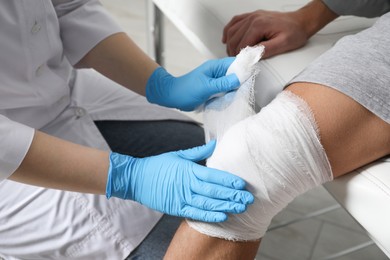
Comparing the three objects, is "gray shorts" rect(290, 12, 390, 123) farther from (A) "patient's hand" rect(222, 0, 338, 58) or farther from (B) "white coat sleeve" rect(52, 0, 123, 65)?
(B) "white coat sleeve" rect(52, 0, 123, 65)

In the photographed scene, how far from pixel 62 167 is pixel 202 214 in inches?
9.6

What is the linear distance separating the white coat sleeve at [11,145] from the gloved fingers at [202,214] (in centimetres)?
27

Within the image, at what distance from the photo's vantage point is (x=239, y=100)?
864 millimetres

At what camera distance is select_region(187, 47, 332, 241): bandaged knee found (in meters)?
0.74

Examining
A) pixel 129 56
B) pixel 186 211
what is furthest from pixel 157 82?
pixel 186 211

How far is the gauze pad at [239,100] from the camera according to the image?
84cm

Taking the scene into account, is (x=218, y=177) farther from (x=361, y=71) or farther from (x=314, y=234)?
(x=314, y=234)

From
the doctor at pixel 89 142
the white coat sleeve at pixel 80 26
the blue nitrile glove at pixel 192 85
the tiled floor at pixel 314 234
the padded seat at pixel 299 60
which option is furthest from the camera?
the tiled floor at pixel 314 234

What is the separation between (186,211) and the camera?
2.61 ft

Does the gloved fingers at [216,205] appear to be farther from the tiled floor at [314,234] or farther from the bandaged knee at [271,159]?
the tiled floor at [314,234]

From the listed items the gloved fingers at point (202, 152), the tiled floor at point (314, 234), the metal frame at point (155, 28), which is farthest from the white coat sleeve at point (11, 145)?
the metal frame at point (155, 28)

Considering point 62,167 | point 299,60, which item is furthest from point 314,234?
point 62,167

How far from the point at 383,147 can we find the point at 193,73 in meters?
0.44

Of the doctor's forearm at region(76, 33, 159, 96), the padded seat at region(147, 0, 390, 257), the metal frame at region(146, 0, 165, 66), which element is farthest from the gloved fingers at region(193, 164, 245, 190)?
the metal frame at region(146, 0, 165, 66)
